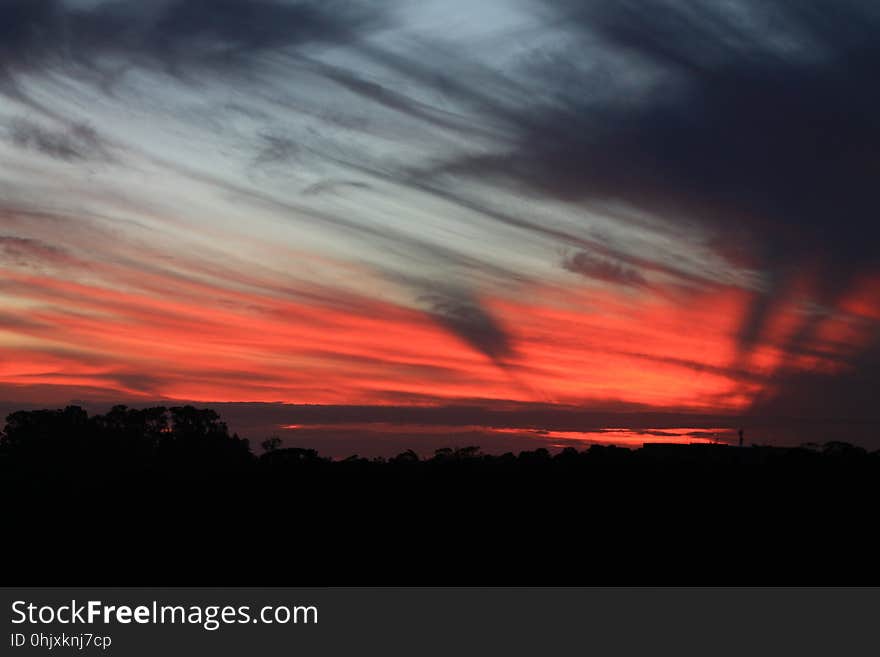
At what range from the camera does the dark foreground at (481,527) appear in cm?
6412

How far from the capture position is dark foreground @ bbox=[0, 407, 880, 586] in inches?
2525

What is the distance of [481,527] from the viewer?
233 feet

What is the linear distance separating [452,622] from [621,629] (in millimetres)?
7848

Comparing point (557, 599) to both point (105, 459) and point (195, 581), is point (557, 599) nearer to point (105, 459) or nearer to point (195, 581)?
point (195, 581)

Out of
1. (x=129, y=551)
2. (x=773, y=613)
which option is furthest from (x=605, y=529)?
(x=129, y=551)

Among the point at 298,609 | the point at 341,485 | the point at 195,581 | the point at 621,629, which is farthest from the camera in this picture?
the point at 341,485

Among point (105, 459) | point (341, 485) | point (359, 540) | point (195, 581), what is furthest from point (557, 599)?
point (105, 459)

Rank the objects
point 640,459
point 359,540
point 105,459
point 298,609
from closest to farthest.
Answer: point 298,609
point 359,540
point 640,459
point 105,459

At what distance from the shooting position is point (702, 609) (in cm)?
5250

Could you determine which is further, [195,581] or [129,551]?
[129,551]

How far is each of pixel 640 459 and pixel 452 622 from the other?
38340mm

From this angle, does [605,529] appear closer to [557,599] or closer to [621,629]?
[557,599]

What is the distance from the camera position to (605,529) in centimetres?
6912

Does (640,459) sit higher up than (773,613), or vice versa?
(640,459)
